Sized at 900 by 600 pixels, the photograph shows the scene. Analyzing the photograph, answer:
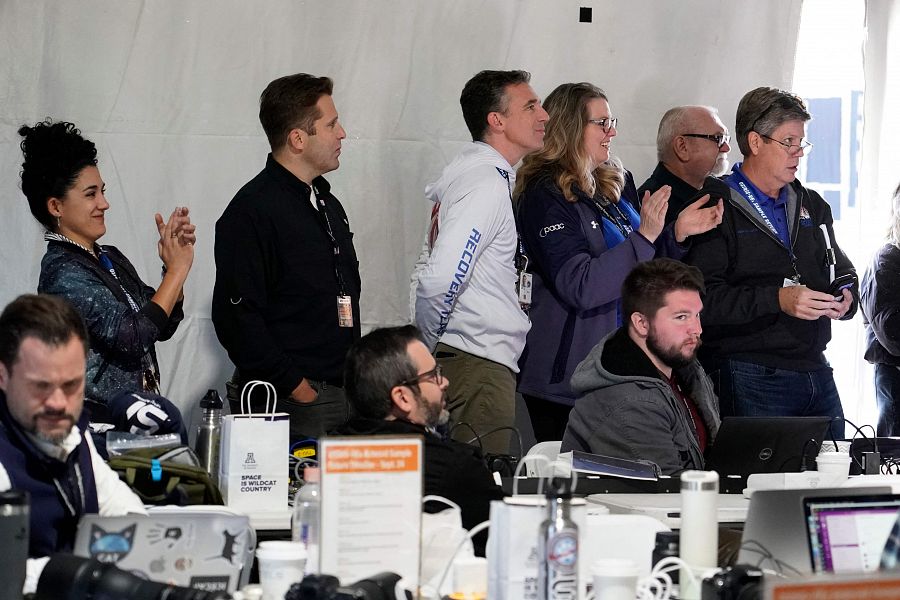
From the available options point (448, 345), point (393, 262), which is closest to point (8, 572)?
point (448, 345)

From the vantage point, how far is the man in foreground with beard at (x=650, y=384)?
3258mm

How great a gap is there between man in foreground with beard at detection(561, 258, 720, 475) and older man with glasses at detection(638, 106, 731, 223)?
1.18m

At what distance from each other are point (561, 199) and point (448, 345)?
0.59 meters

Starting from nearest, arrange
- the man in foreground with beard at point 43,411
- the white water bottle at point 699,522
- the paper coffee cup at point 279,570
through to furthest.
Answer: the paper coffee cup at point 279,570
the white water bottle at point 699,522
the man in foreground with beard at point 43,411

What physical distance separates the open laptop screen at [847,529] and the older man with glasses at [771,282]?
6.61ft

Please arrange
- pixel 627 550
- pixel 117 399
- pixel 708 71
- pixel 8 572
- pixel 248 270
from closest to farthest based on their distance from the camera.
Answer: pixel 8 572 → pixel 627 550 → pixel 117 399 → pixel 248 270 → pixel 708 71

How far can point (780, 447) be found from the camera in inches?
128

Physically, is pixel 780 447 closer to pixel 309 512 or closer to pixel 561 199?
pixel 561 199

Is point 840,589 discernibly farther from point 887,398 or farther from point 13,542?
point 887,398

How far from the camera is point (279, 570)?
6.11ft

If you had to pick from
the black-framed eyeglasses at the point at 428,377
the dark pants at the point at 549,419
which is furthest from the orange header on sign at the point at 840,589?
the dark pants at the point at 549,419

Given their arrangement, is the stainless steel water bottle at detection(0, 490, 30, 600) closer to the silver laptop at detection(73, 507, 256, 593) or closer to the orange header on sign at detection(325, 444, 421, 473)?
the silver laptop at detection(73, 507, 256, 593)

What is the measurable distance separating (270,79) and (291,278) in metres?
0.92

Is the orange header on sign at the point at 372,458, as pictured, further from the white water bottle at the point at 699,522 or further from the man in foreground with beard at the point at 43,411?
the man in foreground with beard at the point at 43,411
